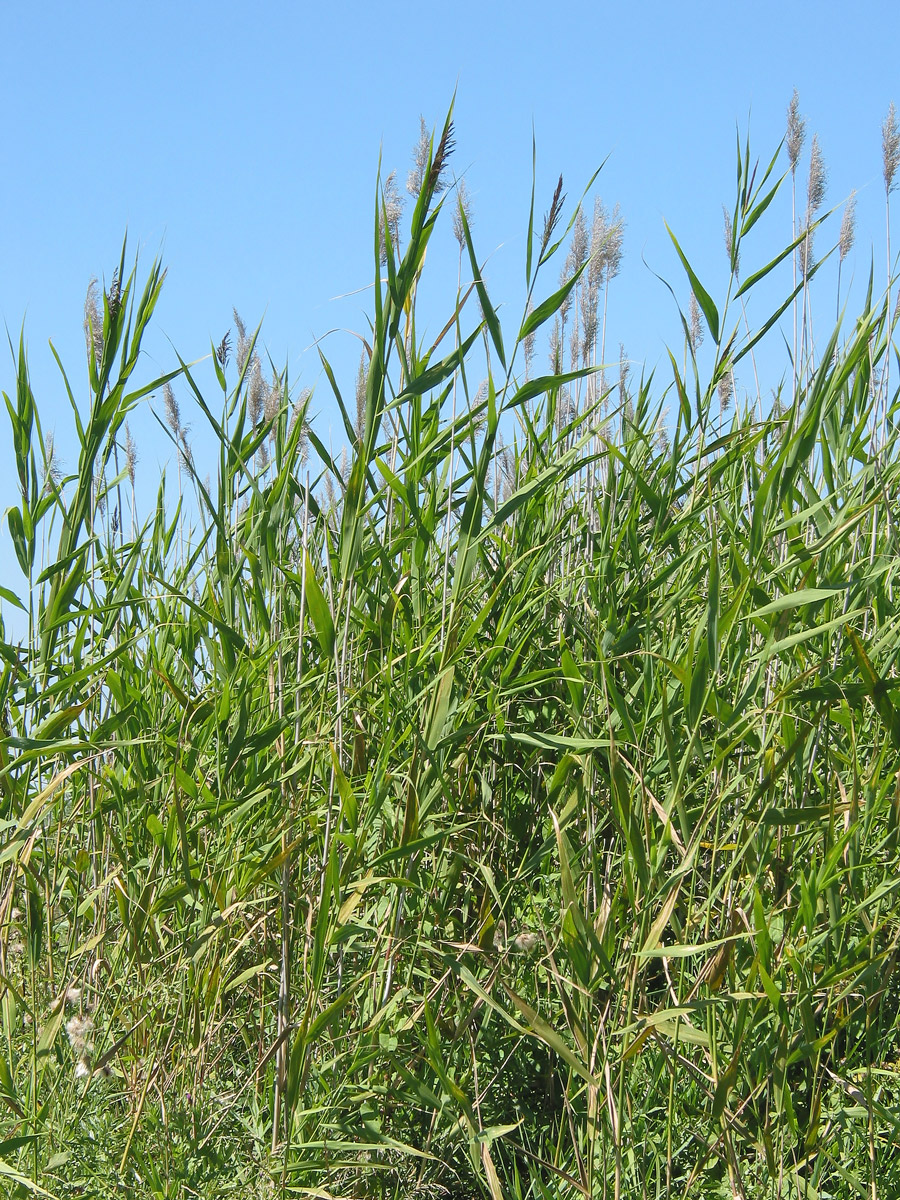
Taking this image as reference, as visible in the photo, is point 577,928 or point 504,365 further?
point 504,365

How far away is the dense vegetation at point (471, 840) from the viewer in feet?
4.06

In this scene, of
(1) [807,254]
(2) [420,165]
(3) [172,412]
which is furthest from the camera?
(3) [172,412]

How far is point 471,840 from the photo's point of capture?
1609 mm

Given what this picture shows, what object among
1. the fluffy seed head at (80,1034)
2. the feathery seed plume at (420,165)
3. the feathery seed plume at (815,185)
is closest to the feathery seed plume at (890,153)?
the feathery seed plume at (815,185)

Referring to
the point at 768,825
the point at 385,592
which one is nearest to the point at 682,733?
the point at 768,825

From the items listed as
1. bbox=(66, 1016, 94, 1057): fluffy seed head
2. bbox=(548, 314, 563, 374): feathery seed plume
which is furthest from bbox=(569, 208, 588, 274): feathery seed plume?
bbox=(66, 1016, 94, 1057): fluffy seed head

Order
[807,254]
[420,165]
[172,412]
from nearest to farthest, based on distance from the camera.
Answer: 1. [420,165]
2. [807,254]
3. [172,412]

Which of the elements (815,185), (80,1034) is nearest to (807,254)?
(815,185)

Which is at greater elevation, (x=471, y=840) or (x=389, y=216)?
(x=389, y=216)

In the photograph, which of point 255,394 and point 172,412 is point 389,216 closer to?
point 255,394

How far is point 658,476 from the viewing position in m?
1.62

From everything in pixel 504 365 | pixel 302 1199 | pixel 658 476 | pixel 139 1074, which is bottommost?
pixel 302 1199

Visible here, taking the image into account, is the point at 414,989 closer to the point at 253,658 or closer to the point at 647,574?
the point at 253,658

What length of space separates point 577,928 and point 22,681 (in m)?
0.91
